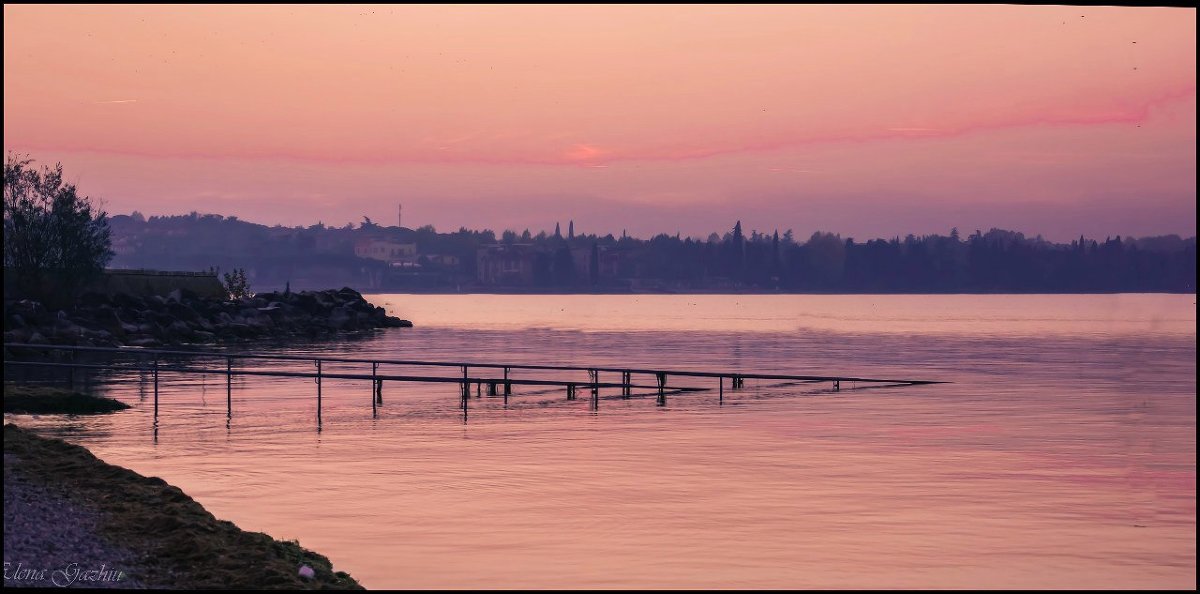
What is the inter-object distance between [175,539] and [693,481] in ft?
40.5

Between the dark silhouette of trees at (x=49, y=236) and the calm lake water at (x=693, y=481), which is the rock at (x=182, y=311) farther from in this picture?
the calm lake water at (x=693, y=481)

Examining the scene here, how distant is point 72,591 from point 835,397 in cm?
3871

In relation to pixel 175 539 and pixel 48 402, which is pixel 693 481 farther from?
pixel 48 402

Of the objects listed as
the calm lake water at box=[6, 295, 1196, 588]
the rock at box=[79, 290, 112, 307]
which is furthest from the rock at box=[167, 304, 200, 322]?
the calm lake water at box=[6, 295, 1196, 588]

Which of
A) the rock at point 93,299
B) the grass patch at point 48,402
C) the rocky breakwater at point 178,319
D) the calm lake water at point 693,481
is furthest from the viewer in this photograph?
the rock at point 93,299

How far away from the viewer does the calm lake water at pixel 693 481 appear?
53.5 feet

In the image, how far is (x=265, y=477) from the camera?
22.9 metres

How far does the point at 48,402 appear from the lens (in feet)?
107

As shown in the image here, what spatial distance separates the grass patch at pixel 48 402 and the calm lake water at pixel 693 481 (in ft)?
2.92

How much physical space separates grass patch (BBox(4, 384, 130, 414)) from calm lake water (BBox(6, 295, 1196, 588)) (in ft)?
2.92

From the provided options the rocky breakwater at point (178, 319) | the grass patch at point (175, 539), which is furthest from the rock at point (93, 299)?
the grass patch at point (175, 539)

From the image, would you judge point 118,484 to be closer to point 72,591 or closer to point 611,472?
point 72,591

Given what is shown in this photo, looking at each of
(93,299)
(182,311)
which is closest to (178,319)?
(182,311)

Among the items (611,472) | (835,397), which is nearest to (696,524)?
(611,472)
